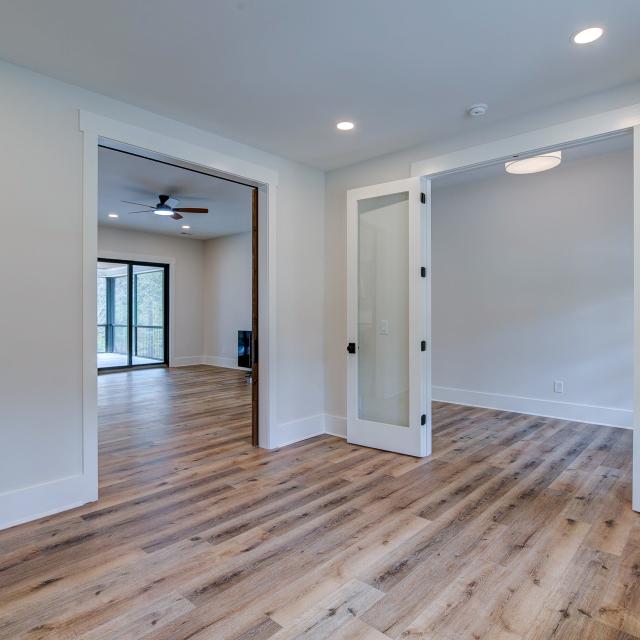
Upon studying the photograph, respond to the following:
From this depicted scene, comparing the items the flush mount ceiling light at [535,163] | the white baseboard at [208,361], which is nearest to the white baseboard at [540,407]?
the flush mount ceiling light at [535,163]

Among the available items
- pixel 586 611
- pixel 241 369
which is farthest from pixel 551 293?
pixel 241 369

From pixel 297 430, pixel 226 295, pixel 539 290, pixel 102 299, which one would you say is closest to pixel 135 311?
pixel 102 299

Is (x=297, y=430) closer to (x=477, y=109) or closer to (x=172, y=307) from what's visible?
(x=477, y=109)

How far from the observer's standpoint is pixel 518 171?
4.21m

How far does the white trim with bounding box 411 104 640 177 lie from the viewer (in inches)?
107

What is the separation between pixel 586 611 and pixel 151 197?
628 cm

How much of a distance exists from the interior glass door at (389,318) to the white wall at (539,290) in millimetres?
2118

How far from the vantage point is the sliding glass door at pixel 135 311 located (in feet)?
30.6

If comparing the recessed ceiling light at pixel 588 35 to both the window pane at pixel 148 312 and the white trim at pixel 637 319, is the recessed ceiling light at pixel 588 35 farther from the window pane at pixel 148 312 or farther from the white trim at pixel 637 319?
the window pane at pixel 148 312

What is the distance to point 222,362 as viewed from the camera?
945 cm

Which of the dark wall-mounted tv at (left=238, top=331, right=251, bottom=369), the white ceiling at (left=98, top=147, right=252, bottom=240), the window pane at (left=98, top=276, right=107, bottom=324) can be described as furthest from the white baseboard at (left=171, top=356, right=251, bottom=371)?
the white ceiling at (left=98, top=147, right=252, bottom=240)

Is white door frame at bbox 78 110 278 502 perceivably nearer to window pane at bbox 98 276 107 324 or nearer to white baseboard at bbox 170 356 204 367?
white baseboard at bbox 170 356 204 367

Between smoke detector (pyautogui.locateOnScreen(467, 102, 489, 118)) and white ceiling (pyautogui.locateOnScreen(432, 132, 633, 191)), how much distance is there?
492 mm

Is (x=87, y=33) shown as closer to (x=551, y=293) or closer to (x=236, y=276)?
(x=551, y=293)
